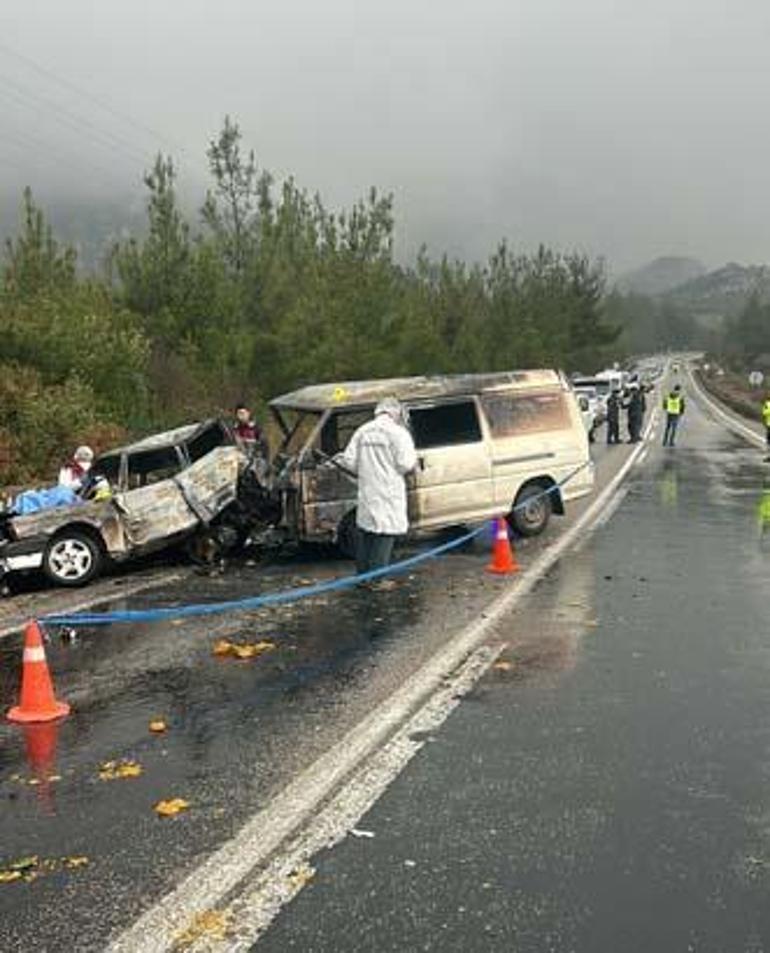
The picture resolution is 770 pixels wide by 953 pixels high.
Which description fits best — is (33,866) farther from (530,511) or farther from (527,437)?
(527,437)

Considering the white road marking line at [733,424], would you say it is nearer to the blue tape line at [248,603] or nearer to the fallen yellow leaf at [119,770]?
the blue tape line at [248,603]

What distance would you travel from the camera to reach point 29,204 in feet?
78.4

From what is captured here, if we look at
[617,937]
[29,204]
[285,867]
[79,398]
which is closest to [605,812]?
[617,937]

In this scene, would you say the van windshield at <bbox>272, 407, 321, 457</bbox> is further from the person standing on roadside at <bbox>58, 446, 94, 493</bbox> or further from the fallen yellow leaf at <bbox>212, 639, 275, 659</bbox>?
the fallen yellow leaf at <bbox>212, 639, 275, 659</bbox>

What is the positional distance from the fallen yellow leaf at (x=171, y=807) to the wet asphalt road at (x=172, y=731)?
0.05 meters

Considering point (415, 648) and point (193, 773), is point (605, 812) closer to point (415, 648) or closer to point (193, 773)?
point (193, 773)

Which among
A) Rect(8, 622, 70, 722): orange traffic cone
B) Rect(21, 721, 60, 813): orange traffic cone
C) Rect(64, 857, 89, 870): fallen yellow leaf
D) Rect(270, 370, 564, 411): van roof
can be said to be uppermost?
Rect(270, 370, 564, 411): van roof

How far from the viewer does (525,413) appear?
13.6m

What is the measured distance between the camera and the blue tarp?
1155 centimetres

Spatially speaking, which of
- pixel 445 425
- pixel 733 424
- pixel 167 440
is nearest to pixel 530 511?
pixel 445 425

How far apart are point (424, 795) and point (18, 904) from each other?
1.82m

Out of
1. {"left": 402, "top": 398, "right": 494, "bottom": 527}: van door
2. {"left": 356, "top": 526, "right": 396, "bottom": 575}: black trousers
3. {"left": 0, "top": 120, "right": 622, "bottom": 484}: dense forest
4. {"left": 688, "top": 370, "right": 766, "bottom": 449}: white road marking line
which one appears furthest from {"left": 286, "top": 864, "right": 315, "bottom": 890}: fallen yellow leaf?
{"left": 688, "top": 370, "right": 766, "bottom": 449}: white road marking line

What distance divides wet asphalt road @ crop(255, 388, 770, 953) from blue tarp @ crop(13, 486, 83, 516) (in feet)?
18.0

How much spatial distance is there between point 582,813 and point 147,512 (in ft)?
25.9
